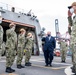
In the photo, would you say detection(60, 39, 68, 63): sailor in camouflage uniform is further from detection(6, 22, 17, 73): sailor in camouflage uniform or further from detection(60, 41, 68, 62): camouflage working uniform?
detection(6, 22, 17, 73): sailor in camouflage uniform

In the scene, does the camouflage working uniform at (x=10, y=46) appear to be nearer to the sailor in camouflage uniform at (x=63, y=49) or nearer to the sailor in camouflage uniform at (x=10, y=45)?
the sailor in camouflage uniform at (x=10, y=45)

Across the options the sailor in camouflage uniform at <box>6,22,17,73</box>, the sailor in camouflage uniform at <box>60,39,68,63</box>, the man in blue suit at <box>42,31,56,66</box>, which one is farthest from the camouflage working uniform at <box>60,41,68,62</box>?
the sailor in camouflage uniform at <box>6,22,17,73</box>

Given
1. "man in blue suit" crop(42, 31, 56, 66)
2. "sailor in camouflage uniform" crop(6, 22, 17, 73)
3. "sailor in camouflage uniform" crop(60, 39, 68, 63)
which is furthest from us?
"sailor in camouflage uniform" crop(60, 39, 68, 63)

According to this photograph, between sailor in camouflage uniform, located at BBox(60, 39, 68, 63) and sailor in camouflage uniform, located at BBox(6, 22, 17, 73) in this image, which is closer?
sailor in camouflage uniform, located at BBox(6, 22, 17, 73)

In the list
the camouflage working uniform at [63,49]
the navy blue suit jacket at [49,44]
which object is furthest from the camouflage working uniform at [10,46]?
the camouflage working uniform at [63,49]

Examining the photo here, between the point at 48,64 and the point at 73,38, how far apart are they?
7212mm

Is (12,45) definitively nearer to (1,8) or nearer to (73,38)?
(73,38)

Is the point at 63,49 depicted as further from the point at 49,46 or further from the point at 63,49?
the point at 49,46

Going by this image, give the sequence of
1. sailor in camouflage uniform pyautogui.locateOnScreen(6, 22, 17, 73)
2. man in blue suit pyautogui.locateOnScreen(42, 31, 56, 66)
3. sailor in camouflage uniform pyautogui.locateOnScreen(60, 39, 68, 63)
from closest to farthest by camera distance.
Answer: sailor in camouflage uniform pyautogui.locateOnScreen(6, 22, 17, 73), man in blue suit pyautogui.locateOnScreen(42, 31, 56, 66), sailor in camouflage uniform pyautogui.locateOnScreen(60, 39, 68, 63)

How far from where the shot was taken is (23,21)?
2969 cm

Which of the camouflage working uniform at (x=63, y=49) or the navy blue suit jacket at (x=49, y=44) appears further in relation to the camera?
the camouflage working uniform at (x=63, y=49)

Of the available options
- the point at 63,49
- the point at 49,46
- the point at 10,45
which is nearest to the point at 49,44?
the point at 49,46

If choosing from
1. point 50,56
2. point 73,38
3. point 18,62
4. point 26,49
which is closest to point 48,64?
point 50,56

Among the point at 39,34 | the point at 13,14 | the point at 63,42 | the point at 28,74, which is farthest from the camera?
the point at 39,34
